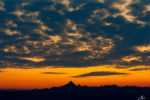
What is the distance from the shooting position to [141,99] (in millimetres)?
82188

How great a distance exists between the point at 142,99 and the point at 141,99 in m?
1.54

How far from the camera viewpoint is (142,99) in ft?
274
